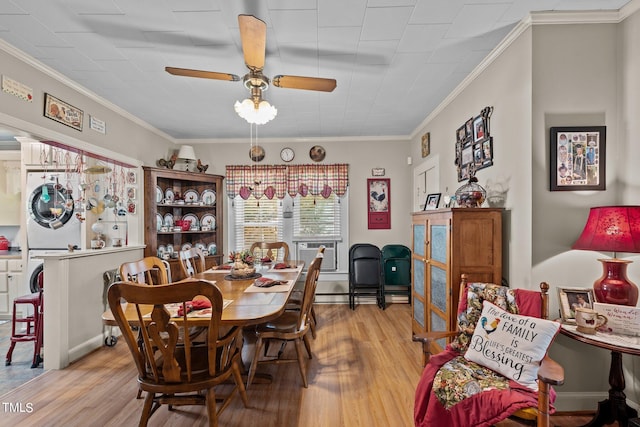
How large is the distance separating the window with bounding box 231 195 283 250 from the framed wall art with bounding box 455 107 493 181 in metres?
2.80

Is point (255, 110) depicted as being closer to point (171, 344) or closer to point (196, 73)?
point (196, 73)

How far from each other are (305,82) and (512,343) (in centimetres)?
207

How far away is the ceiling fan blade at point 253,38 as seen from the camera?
65.2 inches

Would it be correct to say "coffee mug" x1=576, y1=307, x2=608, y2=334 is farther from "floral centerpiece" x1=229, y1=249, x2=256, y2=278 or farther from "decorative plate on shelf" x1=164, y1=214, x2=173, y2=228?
"decorative plate on shelf" x1=164, y1=214, x2=173, y2=228

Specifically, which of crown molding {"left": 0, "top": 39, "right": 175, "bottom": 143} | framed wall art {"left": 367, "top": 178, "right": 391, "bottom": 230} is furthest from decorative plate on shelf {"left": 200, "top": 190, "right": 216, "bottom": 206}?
framed wall art {"left": 367, "top": 178, "right": 391, "bottom": 230}

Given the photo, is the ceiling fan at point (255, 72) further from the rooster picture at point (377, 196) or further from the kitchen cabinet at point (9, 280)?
the kitchen cabinet at point (9, 280)

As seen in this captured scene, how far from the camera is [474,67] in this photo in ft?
8.75

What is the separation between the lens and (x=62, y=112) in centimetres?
281

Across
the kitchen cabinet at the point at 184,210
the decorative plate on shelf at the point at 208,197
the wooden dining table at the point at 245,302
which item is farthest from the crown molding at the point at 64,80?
the wooden dining table at the point at 245,302

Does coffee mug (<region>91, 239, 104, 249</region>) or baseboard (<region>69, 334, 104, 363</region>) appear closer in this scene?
baseboard (<region>69, 334, 104, 363</region>)


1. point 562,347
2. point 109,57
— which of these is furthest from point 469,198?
point 109,57

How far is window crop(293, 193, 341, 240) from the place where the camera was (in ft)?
15.9

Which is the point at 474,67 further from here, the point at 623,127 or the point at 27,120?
the point at 27,120

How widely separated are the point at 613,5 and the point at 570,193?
1.20 metres
